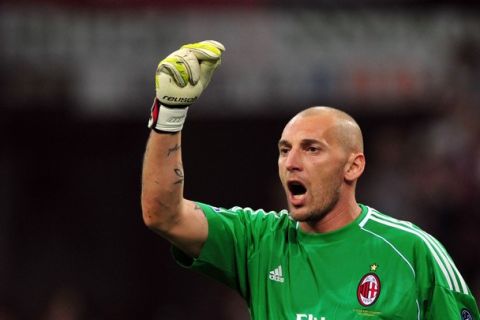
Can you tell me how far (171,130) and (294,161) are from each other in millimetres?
629

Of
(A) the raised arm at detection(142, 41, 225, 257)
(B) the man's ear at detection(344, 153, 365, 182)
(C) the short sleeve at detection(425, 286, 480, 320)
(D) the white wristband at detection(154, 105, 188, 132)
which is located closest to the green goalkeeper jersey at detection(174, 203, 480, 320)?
(C) the short sleeve at detection(425, 286, 480, 320)

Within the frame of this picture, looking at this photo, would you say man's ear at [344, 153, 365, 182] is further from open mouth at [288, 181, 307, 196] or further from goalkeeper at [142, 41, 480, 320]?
open mouth at [288, 181, 307, 196]

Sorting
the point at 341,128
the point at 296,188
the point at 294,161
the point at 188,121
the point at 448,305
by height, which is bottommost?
the point at 188,121

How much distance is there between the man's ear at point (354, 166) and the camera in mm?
5340

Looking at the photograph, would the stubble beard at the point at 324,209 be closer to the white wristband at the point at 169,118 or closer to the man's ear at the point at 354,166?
the man's ear at the point at 354,166

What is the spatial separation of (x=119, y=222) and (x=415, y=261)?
851cm

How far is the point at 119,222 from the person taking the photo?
13312 mm

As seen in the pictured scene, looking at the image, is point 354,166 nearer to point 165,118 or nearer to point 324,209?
point 324,209

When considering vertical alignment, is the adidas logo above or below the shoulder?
below

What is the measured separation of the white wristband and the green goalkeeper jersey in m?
0.53

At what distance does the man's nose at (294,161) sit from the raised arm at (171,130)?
0.52 metres

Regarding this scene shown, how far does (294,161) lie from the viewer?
5195 millimetres

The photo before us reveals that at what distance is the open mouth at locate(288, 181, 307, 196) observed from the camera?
17.1ft

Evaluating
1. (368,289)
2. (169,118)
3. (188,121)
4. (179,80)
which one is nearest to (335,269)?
(368,289)
